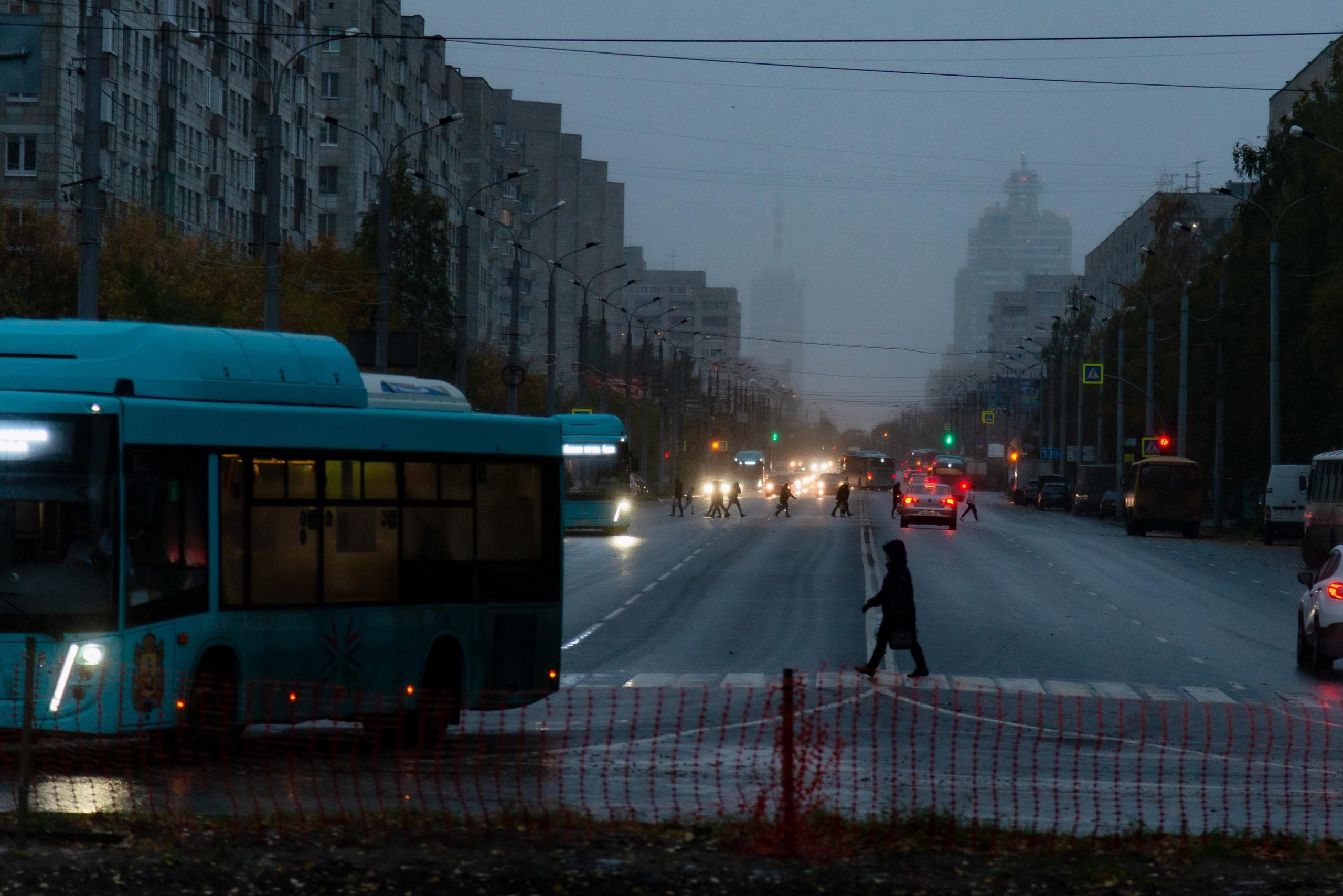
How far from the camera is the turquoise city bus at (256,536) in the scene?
12.4 m

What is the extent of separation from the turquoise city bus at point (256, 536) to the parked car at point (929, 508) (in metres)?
54.7

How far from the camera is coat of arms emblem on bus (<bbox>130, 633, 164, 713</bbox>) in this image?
12.5 m

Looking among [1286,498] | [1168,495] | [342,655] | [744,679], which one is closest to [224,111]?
[1168,495]

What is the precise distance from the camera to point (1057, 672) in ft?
72.6

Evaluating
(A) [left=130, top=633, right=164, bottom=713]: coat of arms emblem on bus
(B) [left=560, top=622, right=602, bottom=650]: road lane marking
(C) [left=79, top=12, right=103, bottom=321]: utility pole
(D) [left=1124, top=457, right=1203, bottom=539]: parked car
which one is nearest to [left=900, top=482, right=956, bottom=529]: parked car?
(D) [left=1124, top=457, right=1203, bottom=539]: parked car

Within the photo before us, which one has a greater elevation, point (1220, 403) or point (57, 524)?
point (1220, 403)

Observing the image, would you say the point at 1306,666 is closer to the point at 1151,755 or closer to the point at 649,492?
the point at 1151,755

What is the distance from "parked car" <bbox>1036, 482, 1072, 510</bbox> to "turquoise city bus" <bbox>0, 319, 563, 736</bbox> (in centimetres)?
9125

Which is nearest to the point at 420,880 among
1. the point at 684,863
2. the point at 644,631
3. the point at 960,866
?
the point at 684,863

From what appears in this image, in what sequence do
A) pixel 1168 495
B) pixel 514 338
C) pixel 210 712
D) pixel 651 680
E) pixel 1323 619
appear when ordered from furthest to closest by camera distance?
pixel 1168 495
pixel 514 338
pixel 1323 619
pixel 651 680
pixel 210 712

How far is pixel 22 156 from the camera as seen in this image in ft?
215

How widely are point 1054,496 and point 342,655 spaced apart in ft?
308

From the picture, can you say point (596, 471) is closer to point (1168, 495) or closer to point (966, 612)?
point (1168, 495)

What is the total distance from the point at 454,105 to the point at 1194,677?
111 metres
